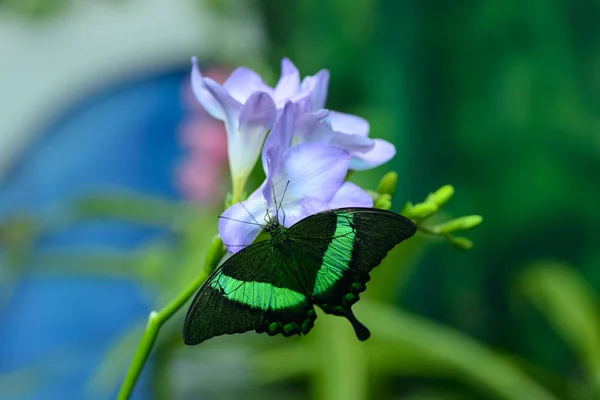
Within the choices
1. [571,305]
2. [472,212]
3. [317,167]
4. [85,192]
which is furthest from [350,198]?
[85,192]

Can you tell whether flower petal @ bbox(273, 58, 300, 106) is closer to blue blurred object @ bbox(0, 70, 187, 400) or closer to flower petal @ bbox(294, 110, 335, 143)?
flower petal @ bbox(294, 110, 335, 143)

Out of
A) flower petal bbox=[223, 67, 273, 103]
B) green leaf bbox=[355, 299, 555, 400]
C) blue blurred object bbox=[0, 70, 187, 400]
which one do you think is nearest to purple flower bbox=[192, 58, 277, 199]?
flower petal bbox=[223, 67, 273, 103]

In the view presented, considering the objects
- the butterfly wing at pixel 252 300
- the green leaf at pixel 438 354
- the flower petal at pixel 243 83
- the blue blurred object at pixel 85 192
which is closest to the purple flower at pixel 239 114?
the flower petal at pixel 243 83

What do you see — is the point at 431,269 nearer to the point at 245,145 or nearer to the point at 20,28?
the point at 245,145

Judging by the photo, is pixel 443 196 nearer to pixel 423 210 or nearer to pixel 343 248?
pixel 423 210

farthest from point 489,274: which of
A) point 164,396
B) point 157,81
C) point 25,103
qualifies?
point 25,103

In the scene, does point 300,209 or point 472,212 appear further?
point 472,212
